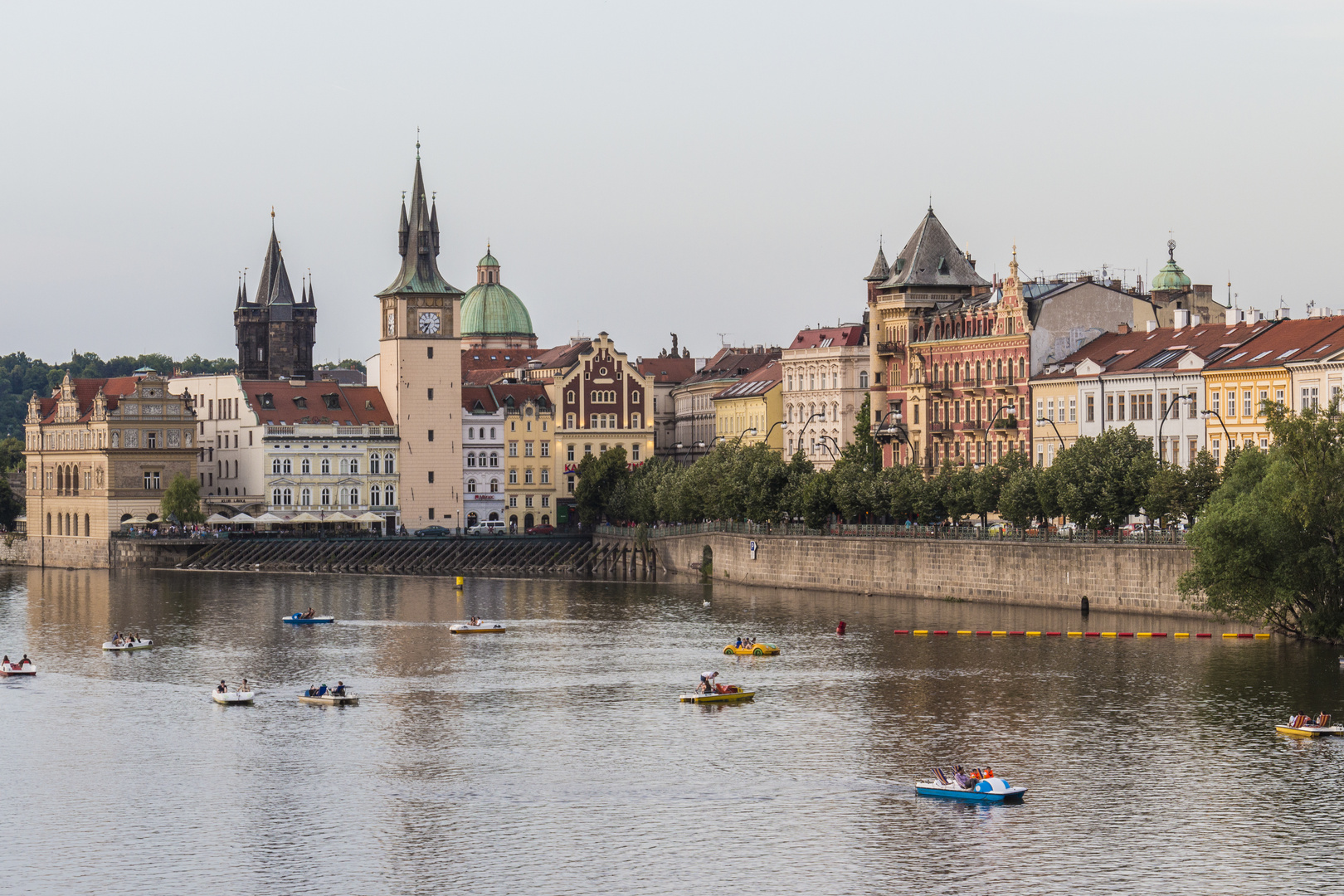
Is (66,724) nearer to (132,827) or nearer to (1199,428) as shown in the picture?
(132,827)

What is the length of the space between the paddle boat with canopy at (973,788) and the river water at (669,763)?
27.3 inches

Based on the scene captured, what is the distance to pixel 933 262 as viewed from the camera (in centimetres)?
17412

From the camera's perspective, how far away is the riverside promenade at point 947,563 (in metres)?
118

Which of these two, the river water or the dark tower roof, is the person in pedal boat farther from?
the dark tower roof

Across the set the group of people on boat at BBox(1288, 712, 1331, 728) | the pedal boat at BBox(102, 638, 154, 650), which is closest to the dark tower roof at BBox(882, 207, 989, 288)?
the pedal boat at BBox(102, 638, 154, 650)

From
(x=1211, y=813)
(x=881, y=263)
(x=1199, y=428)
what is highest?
(x=881, y=263)

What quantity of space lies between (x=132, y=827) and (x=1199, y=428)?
83.6 meters

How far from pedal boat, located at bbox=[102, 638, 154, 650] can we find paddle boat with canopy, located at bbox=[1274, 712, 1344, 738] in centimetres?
6025

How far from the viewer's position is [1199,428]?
452 ft

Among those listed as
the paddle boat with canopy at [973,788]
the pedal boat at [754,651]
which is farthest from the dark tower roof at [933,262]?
the paddle boat with canopy at [973,788]

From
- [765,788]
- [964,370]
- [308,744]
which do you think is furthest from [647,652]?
[964,370]

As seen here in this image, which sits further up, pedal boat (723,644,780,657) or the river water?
pedal boat (723,644,780,657)

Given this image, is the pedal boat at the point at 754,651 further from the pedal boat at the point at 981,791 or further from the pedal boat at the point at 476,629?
the pedal boat at the point at 981,791

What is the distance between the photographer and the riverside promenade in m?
118
